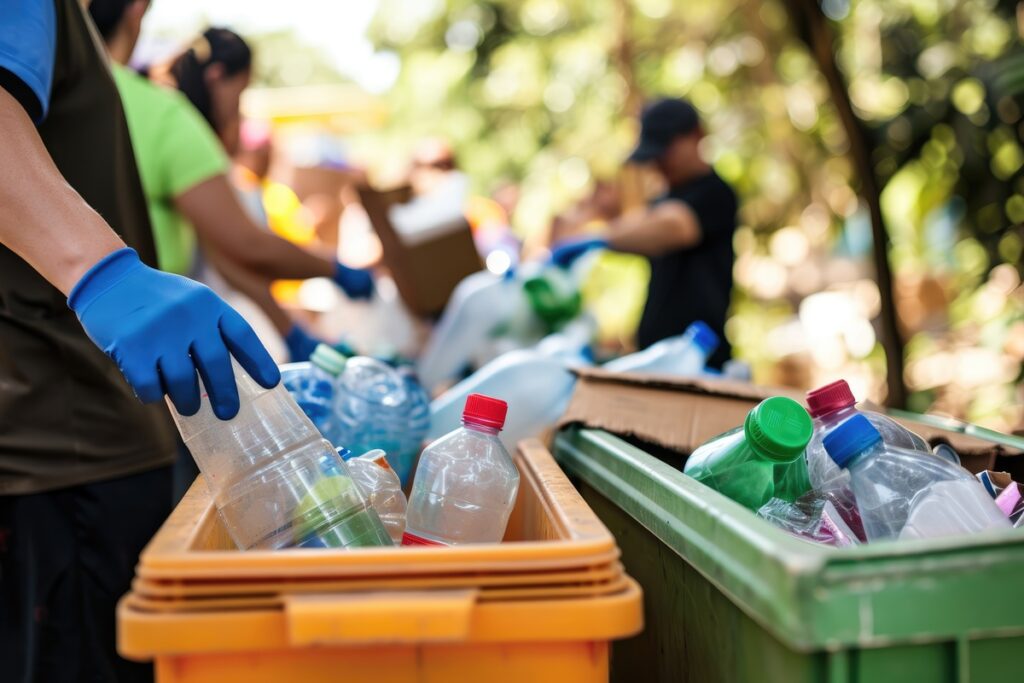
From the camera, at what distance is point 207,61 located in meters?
3.44

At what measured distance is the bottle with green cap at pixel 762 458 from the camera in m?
1.26

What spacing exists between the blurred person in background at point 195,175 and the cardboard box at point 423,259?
0.32 metres

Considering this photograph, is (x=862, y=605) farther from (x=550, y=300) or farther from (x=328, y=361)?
(x=550, y=300)

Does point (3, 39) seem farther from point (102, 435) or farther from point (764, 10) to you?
point (764, 10)

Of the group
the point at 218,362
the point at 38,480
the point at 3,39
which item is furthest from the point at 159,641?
the point at 3,39

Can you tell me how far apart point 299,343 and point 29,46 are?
6.35 ft

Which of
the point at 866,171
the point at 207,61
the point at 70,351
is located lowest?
the point at 866,171

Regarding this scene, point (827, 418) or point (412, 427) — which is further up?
point (827, 418)

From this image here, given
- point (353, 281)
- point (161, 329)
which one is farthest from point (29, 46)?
point (353, 281)

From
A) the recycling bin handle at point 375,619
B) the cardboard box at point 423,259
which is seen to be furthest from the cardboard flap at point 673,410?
the cardboard box at point 423,259

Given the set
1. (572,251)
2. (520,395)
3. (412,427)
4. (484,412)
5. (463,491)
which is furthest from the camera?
(572,251)

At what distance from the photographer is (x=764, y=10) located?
7684 millimetres

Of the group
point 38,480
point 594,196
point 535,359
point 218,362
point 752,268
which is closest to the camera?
Result: point 218,362

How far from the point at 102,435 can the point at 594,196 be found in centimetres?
605
